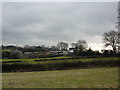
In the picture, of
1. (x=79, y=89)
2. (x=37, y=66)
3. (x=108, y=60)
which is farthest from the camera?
(x=108, y=60)

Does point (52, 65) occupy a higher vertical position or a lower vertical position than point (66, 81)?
lower

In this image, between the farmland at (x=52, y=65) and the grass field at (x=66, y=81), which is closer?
the grass field at (x=66, y=81)

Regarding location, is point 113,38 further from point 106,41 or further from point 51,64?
point 51,64

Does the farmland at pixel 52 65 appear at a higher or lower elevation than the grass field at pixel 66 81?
lower

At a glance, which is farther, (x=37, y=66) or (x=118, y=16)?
(x=37, y=66)

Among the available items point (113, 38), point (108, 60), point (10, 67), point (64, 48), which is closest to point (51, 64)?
point (10, 67)

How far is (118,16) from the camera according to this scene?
25484 millimetres

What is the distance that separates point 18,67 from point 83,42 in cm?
5965

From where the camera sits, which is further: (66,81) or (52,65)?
(52,65)

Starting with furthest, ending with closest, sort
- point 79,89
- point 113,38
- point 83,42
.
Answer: point 83,42 → point 113,38 → point 79,89

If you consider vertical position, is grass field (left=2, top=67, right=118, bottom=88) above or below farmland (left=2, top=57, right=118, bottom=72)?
above

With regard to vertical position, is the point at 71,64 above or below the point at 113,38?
below

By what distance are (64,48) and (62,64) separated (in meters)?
79.4

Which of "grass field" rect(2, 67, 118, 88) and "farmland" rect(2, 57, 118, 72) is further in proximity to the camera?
"farmland" rect(2, 57, 118, 72)
